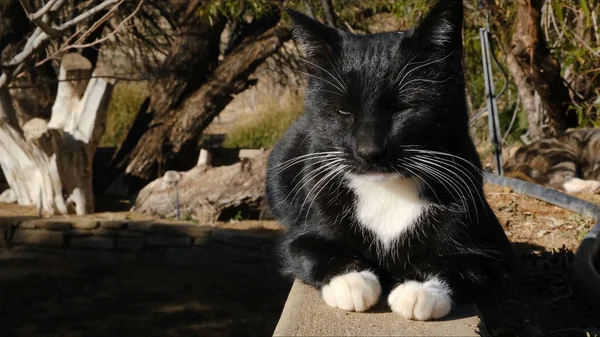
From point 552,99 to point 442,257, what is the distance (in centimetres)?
511

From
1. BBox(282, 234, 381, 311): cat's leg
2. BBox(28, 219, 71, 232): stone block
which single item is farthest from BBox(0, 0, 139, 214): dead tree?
BBox(282, 234, 381, 311): cat's leg

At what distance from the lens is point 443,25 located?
6.88 feet

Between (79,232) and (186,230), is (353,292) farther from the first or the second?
(79,232)

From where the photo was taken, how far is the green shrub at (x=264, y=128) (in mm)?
10086

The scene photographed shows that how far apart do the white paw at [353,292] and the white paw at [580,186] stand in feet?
13.8

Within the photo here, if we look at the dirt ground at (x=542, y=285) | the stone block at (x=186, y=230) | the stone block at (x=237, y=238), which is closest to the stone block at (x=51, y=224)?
the stone block at (x=186, y=230)

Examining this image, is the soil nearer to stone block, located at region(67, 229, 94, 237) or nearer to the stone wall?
the stone wall

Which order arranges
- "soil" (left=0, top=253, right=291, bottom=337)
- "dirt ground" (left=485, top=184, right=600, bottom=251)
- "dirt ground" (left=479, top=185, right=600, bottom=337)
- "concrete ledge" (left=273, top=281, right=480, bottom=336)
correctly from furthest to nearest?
"soil" (left=0, top=253, right=291, bottom=337)
"dirt ground" (left=485, top=184, right=600, bottom=251)
"dirt ground" (left=479, top=185, right=600, bottom=337)
"concrete ledge" (left=273, top=281, right=480, bottom=336)

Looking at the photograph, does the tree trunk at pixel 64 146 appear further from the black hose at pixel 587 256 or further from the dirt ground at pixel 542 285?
the black hose at pixel 587 256

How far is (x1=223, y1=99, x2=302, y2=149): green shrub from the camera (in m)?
10.1

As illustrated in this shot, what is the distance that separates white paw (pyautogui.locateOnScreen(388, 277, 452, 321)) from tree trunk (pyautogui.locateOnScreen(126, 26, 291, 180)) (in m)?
5.67

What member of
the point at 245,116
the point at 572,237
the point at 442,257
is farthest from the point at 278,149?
the point at 245,116

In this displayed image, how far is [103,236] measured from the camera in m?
6.40

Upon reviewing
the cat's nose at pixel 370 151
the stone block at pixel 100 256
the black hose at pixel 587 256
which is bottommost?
the stone block at pixel 100 256
